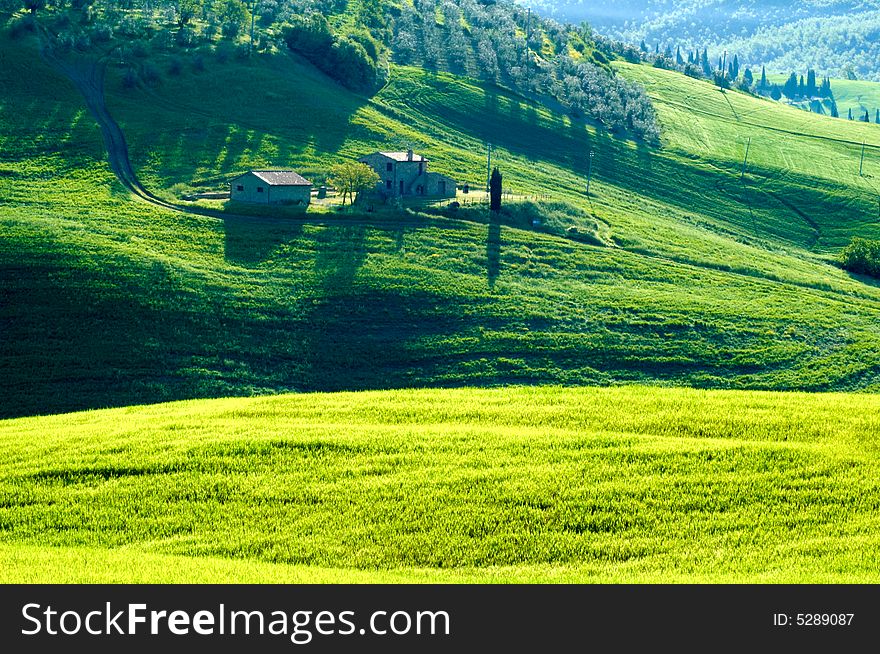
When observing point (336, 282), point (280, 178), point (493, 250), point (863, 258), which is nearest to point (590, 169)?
point (863, 258)

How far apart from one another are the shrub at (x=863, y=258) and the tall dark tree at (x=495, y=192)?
5407 cm

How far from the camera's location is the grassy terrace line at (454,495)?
36344 millimetres

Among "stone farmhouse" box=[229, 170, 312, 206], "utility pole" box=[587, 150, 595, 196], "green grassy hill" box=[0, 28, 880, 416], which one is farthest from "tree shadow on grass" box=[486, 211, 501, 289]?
"utility pole" box=[587, 150, 595, 196]

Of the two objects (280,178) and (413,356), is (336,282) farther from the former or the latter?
(280,178)

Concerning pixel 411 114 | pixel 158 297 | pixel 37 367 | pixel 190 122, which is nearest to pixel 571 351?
pixel 158 297

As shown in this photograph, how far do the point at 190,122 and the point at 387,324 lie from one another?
76.1 m

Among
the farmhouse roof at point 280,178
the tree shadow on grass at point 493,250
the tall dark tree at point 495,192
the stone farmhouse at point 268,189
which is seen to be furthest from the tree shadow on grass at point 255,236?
the tall dark tree at point 495,192

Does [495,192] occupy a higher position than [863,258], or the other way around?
[495,192]

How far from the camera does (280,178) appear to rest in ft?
401

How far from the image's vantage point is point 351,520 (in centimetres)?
4012

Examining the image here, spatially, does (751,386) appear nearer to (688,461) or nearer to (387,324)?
(387,324)

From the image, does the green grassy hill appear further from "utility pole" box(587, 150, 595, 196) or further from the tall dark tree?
"utility pole" box(587, 150, 595, 196)

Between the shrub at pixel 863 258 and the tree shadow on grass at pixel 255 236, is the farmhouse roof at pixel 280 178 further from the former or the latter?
the shrub at pixel 863 258

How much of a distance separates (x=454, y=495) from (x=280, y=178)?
8676 cm
